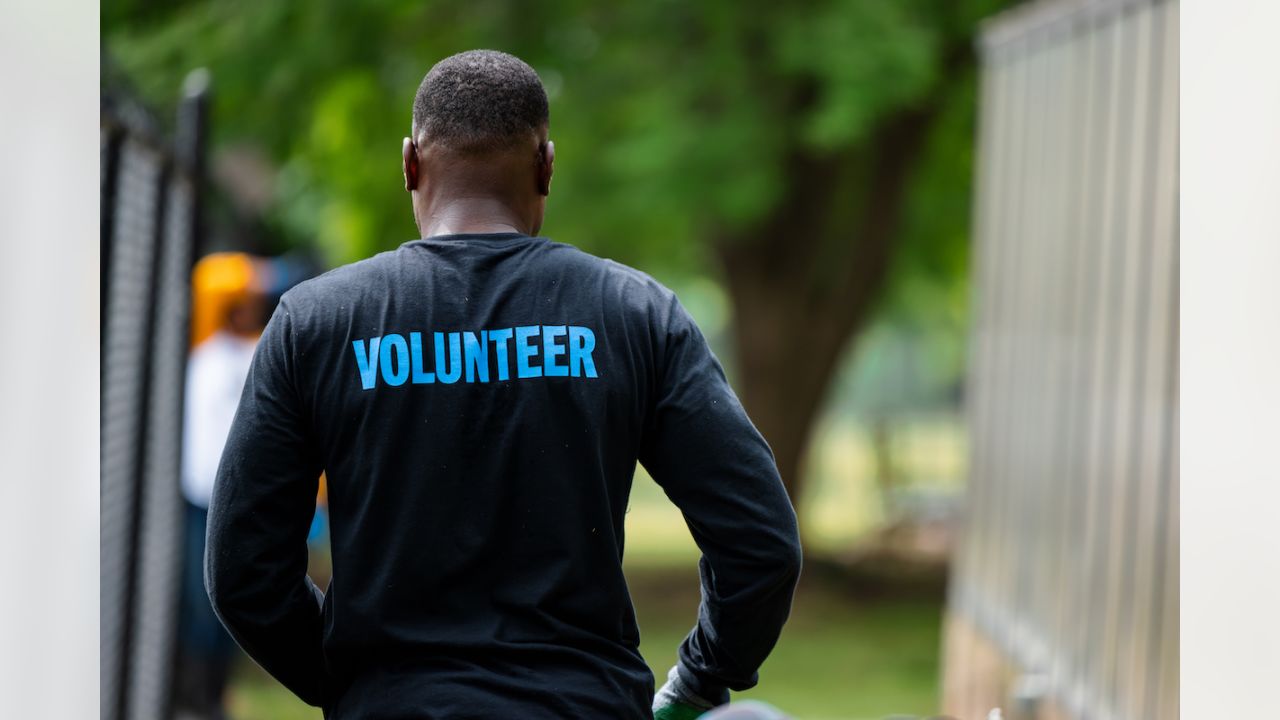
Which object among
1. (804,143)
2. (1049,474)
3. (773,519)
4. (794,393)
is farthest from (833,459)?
(773,519)

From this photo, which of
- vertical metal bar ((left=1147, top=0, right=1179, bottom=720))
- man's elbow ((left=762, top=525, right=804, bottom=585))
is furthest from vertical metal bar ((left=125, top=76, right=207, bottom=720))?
man's elbow ((left=762, top=525, right=804, bottom=585))

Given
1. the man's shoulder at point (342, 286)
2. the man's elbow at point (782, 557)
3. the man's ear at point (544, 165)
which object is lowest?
the man's elbow at point (782, 557)

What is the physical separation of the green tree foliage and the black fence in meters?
3.41

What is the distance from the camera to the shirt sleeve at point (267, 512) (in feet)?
6.83

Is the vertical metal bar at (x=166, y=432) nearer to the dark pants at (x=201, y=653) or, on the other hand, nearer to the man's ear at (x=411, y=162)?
the dark pants at (x=201, y=653)

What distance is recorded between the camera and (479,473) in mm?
2061

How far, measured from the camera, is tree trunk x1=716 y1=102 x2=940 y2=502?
1295 centimetres

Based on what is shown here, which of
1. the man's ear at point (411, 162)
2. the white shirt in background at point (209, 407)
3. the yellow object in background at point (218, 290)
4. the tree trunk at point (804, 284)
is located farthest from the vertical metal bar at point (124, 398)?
the tree trunk at point (804, 284)

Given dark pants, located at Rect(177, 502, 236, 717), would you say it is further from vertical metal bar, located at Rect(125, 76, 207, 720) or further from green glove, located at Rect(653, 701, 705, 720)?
green glove, located at Rect(653, 701, 705, 720)

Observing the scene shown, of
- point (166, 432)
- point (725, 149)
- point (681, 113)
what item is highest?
point (681, 113)

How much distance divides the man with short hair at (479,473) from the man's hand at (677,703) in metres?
0.16

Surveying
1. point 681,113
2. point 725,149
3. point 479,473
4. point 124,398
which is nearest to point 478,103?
point 479,473

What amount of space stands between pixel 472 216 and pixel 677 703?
2.54ft

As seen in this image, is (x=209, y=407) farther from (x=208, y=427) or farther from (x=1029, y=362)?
(x=1029, y=362)
